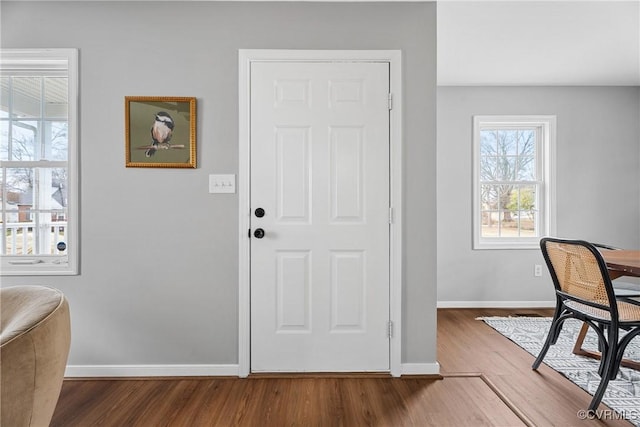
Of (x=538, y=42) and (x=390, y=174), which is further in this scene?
(x=538, y=42)

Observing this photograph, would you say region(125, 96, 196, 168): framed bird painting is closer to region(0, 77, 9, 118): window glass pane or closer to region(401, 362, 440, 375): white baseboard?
region(0, 77, 9, 118): window glass pane

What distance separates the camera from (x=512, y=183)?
393cm

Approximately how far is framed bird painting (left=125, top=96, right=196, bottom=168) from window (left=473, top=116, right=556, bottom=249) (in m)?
3.10

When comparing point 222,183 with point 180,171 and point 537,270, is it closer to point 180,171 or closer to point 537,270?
point 180,171

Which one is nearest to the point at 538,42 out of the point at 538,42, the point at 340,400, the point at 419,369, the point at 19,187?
the point at 538,42

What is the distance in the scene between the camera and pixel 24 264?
7.56 ft

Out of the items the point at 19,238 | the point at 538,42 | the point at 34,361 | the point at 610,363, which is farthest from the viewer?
the point at 538,42

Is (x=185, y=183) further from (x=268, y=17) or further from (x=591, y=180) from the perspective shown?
(x=591, y=180)

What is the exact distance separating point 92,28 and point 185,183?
45.2 inches

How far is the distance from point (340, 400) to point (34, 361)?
1.46 meters

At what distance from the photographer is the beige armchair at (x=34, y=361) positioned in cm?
101

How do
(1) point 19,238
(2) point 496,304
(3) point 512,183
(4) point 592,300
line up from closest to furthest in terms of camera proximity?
(4) point 592,300
(1) point 19,238
(2) point 496,304
(3) point 512,183

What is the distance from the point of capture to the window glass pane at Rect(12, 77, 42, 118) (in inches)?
94.0

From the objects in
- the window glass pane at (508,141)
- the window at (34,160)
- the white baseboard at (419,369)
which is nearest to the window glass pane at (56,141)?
the window at (34,160)
